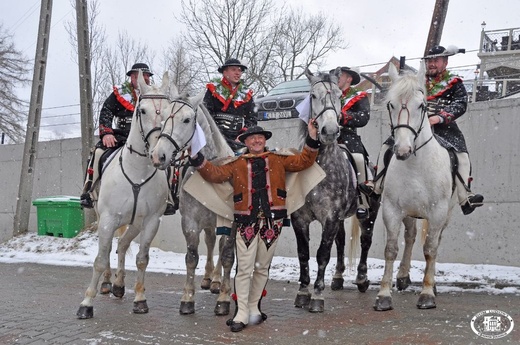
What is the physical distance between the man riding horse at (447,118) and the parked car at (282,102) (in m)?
6.98

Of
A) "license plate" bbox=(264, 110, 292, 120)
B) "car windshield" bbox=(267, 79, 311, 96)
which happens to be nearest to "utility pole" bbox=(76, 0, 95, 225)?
"license plate" bbox=(264, 110, 292, 120)

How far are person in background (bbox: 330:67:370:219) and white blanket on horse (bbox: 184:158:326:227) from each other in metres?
0.93

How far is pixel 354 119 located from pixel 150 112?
8.24 feet

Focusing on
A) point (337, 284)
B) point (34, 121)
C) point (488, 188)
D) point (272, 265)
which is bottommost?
point (337, 284)

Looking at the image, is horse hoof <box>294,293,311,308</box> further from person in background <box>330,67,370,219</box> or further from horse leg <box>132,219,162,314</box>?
horse leg <box>132,219,162,314</box>

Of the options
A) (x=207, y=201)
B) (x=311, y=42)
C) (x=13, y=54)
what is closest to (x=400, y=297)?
(x=207, y=201)

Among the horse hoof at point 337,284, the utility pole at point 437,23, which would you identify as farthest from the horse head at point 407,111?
the utility pole at point 437,23

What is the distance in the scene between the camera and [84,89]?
15.3 meters

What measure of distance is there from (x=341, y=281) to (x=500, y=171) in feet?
11.3

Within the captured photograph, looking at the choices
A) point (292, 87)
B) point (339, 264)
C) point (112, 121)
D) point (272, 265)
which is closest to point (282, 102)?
point (292, 87)

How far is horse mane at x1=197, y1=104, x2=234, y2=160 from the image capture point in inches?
260

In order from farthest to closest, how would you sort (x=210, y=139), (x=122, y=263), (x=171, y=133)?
(x=122, y=263), (x=210, y=139), (x=171, y=133)

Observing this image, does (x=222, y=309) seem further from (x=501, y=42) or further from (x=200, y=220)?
(x=501, y=42)

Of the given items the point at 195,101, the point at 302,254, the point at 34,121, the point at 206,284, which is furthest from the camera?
the point at 34,121
